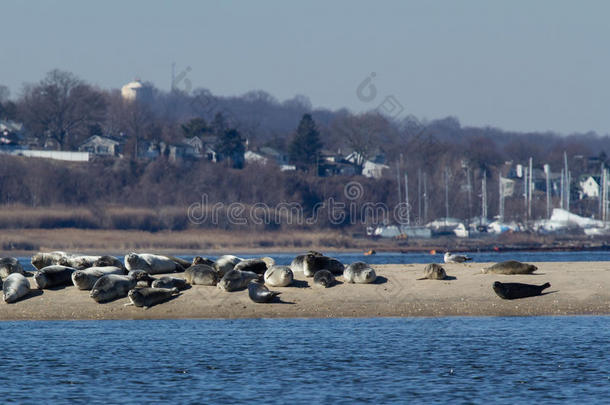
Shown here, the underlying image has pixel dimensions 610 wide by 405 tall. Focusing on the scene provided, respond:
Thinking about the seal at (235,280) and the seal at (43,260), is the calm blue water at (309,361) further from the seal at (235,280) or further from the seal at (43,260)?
the seal at (43,260)

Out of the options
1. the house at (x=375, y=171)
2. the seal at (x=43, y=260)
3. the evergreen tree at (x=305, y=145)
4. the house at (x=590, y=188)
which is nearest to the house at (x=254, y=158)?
the evergreen tree at (x=305, y=145)

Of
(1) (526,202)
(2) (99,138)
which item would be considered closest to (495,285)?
(1) (526,202)

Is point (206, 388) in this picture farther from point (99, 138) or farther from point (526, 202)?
point (99, 138)

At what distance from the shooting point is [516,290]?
115 feet

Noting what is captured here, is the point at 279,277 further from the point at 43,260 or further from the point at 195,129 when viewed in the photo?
the point at 195,129

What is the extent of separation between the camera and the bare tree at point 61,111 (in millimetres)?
181750

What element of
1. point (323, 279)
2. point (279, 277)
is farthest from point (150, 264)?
point (323, 279)

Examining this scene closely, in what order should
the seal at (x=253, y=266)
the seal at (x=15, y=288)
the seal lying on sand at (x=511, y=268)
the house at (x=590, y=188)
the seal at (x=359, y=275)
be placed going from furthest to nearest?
the house at (x=590, y=188), the seal at (x=253, y=266), the seal lying on sand at (x=511, y=268), the seal at (x=359, y=275), the seal at (x=15, y=288)

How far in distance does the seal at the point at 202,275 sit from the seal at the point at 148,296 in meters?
1.50

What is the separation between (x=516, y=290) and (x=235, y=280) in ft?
31.8

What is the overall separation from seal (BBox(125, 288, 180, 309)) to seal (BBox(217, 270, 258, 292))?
1851mm

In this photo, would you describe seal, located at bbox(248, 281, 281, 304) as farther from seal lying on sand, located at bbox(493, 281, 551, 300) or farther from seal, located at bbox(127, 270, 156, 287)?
seal lying on sand, located at bbox(493, 281, 551, 300)

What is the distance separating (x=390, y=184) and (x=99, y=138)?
51650 millimetres

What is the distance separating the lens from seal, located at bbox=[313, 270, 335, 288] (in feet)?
117
